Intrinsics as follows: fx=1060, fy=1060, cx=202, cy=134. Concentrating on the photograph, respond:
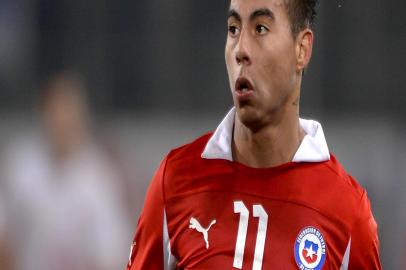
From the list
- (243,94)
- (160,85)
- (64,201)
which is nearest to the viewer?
(243,94)

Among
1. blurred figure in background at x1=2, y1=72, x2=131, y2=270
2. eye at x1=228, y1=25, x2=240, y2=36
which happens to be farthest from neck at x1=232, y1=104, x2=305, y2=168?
blurred figure in background at x1=2, y1=72, x2=131, y2=270

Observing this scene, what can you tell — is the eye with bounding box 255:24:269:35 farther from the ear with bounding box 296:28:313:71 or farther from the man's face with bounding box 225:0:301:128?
the ear with bounding box 296:28:313:71

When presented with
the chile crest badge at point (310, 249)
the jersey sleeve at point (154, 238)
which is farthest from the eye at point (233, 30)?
the chile crest badge at point (310, 249)

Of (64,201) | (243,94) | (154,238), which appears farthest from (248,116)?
(64,201)

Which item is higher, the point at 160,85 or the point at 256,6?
the point at 256,6

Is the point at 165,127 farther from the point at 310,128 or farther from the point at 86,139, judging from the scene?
the point at 310,128

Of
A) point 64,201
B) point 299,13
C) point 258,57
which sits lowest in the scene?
point 64,201

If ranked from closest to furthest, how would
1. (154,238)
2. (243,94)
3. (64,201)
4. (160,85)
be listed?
(243,94), (154,238), (64,201), (160,85)

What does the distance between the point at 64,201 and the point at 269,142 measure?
6.21 ft

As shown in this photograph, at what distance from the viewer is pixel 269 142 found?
284 cm

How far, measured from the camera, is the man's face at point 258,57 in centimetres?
271

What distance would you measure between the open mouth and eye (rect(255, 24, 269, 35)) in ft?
0.46

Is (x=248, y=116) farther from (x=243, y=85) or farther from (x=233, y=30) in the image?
(x=233, y=30)

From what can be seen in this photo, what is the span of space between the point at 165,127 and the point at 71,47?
0.60 metres
